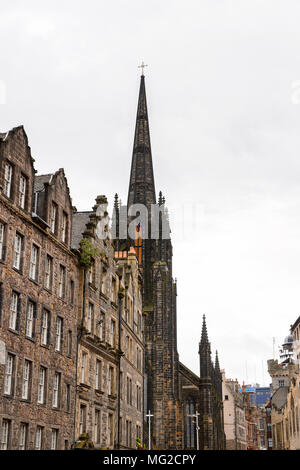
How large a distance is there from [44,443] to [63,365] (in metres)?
4.07

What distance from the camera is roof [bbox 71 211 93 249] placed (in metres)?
36.5

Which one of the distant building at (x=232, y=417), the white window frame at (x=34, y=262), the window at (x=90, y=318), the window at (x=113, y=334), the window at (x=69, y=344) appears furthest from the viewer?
the distant building at (x=232, y=417)

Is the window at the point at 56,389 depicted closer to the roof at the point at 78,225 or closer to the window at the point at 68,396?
the window at the point at 68,396

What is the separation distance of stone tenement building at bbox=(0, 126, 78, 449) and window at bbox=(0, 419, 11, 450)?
0.03 m

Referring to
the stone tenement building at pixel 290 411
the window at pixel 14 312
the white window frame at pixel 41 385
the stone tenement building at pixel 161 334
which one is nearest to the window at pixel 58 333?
the white window frame at pixel 41 385

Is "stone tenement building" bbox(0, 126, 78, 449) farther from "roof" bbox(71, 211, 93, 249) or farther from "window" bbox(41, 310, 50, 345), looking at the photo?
"roof" bbox(71, 211, 93, 249)

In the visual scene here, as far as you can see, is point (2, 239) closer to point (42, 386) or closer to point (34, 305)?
point (34, 305)

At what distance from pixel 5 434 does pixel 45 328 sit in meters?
5.80

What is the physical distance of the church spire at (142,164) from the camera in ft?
289

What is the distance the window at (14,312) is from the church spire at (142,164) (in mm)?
Answer: 59718

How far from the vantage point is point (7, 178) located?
27.4 meters

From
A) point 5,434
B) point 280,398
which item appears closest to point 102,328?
point 5,434

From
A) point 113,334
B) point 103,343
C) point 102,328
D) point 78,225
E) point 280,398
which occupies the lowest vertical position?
point 103,343

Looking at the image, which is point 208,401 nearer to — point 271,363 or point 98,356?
point 98,356
